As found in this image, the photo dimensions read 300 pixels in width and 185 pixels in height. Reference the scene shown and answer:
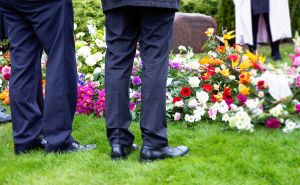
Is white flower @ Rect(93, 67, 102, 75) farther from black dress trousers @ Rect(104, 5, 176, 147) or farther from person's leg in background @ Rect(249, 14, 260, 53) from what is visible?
person's leg in background @ Rect(249, 14, 260, 53)

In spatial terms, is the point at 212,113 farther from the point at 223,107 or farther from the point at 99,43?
the point at 99,43

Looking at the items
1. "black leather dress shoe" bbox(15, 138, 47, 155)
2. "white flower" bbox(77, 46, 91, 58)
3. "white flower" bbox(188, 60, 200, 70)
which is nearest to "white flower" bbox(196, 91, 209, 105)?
"white flower" bbox(188, 60, 200, 70)

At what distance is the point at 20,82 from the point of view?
13.0 ft

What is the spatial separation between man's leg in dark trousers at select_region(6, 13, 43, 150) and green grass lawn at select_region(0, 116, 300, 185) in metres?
0.16

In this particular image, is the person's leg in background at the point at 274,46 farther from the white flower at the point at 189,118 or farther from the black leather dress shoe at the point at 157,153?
the black leather dress shoe at the point at 157,153

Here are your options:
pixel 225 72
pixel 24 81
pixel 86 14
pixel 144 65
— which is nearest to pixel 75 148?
pixel 24 81

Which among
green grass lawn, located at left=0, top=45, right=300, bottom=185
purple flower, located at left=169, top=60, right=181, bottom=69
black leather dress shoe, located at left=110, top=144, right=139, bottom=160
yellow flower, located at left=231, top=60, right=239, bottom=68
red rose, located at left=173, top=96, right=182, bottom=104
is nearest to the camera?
green grass lawn, located at left=0, top=45, right=300, bottom=185

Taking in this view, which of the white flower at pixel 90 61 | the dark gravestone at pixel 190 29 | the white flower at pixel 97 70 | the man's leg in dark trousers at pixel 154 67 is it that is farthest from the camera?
the dark gravestone at pixel 190 29

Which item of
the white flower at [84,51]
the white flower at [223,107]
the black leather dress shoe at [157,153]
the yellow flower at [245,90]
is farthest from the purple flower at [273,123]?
the white flower at [84,51]

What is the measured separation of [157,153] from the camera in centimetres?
355

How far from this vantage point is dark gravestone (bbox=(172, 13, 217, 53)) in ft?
33.3

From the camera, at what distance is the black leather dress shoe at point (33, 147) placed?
13.3 feet

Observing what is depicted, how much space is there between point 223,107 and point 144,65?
1.15 m

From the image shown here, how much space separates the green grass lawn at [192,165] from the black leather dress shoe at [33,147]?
0.07 metres
